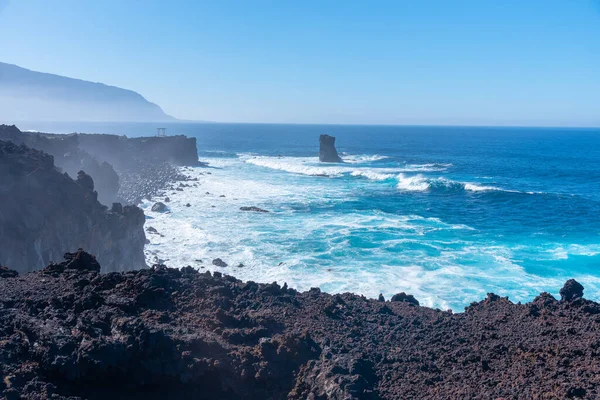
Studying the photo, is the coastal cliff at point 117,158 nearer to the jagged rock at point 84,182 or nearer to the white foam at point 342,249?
the white foam at point 342,249

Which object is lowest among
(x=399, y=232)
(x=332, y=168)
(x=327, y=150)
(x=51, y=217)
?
(x=399, y=232)

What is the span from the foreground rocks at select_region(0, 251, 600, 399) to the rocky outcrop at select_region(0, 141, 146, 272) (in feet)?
25.6

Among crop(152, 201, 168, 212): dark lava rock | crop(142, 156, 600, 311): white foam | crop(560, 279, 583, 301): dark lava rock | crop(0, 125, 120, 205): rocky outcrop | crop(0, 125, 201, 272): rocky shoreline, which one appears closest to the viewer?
Result: crop(560, 279, 583, 301): dark lava rock

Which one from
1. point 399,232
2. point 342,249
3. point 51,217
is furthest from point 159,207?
point 399,232

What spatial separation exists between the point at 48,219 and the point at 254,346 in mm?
15389

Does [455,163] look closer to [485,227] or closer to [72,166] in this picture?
[485,227]

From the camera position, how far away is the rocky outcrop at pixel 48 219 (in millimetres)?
18781

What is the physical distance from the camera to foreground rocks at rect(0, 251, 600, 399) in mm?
8188

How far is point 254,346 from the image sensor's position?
383 inches

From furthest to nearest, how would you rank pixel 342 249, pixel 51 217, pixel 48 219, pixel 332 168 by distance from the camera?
pixel 332 168 → pixel 342 249 → pixel 51 217 → pixel 48 219

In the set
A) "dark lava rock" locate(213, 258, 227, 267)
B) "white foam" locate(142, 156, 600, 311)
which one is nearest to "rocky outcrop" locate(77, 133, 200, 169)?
"white foam" locate(142, 156, 600, 311)

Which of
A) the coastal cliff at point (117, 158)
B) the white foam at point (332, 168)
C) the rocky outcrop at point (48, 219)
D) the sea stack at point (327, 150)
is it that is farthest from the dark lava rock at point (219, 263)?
the sea stack at point (327, 150)

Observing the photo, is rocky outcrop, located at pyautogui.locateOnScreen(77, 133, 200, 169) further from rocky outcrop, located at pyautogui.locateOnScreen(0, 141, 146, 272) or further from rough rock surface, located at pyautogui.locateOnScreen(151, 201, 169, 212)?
rocky outcrop, located at pyautogui.locateOnScreen(0, 141, 146, 272)

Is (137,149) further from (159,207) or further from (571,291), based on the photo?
(571,291)
